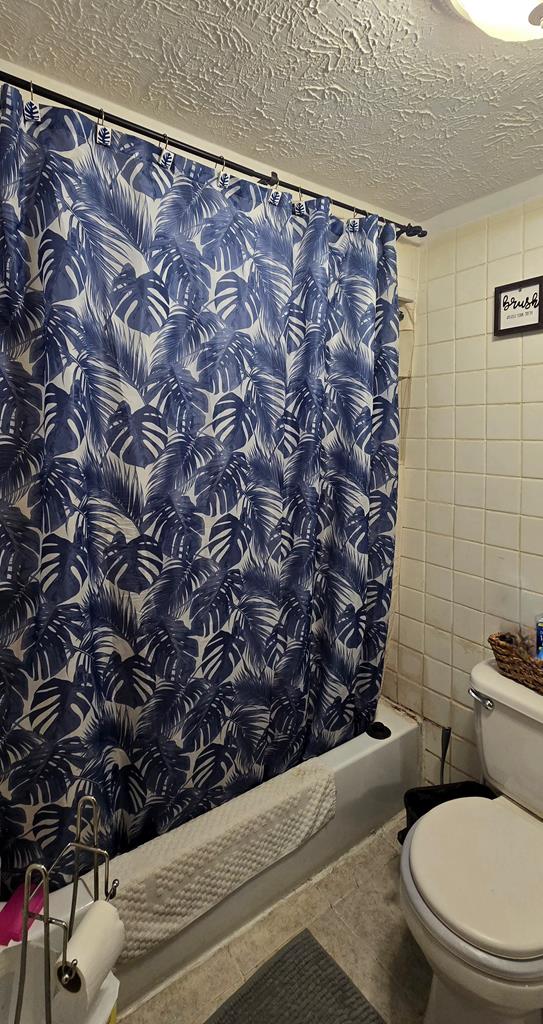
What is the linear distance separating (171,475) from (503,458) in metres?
1.08

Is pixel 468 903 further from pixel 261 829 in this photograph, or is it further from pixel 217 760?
pixel 217 760

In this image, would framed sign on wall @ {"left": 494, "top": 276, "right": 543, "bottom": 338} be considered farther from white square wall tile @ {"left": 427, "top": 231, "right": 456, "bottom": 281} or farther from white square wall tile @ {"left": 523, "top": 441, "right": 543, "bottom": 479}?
white square wall tile @ {"left": 523, "top": 441, "right": 543, "bottom": 479}

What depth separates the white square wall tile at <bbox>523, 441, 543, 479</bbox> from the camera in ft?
4.91

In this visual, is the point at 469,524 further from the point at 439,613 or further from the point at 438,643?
the point at 438,643

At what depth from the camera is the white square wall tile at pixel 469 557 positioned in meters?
1.67

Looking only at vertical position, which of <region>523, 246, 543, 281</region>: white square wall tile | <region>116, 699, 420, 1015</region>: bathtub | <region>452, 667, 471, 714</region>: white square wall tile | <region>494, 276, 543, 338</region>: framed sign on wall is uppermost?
<region>523, 246, 543, 281</region>: white square wall tile

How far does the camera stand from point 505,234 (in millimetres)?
1538

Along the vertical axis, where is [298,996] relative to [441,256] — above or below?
below

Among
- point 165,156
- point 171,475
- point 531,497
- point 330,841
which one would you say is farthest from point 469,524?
point 165,156

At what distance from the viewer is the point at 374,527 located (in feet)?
5.60

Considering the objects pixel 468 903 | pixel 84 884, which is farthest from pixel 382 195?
pixel 84 884

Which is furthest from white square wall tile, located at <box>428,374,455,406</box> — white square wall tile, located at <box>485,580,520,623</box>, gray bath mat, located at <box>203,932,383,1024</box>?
gray bath mat, located at <box>203,932,383,1024</box>

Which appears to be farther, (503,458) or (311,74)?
(503,458)

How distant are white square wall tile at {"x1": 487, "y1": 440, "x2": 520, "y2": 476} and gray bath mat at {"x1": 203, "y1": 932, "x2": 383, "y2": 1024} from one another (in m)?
1.53
